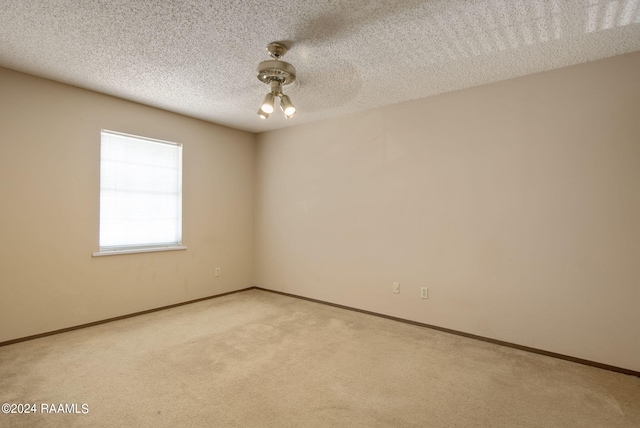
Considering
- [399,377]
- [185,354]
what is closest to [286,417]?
[399,377]

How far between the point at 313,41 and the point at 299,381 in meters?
2.47

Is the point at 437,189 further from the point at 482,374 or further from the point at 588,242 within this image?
the point at 482,374

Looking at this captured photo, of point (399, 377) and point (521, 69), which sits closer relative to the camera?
point (399, 377)

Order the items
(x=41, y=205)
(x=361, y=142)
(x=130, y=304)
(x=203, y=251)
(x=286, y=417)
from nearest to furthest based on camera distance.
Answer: (x=286, y=417), (x=41, y=205), (x=130, y=304), (x=361, y=142), (x=203, y=251)

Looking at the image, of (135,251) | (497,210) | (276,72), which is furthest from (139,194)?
(497,210)

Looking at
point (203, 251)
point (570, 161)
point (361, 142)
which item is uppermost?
point (361, 142)

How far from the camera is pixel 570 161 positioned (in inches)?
110

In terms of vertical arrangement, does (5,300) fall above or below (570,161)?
below

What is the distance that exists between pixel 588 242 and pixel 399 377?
1.91m

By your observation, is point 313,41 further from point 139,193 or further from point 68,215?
point 68,215

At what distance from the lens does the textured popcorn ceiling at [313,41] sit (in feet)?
6.75

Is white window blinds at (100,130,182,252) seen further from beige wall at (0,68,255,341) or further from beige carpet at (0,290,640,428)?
beige carpet at (0,290,640,428)

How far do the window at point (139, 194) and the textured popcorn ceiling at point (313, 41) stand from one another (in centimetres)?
72

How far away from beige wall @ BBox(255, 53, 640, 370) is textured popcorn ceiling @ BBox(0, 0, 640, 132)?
33 centimetres
